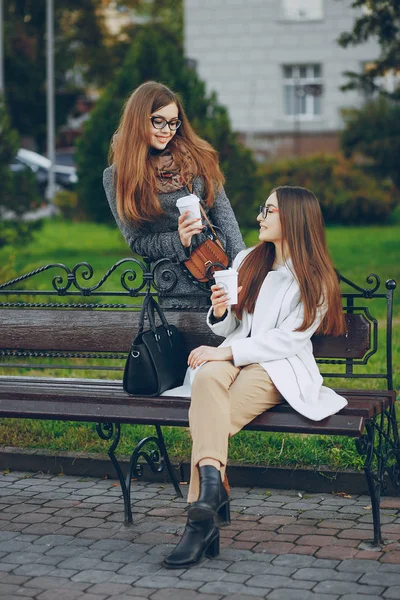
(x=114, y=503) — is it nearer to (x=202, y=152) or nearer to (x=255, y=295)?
(x=255, y=295)

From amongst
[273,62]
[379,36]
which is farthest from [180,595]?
[273,62]

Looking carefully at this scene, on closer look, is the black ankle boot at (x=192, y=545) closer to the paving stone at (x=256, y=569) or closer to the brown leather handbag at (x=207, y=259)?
the paving stone at (x=256, y=569)

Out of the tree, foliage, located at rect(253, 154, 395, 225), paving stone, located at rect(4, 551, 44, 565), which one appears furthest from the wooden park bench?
foliage, located at rect(253, 154, 395, 225)

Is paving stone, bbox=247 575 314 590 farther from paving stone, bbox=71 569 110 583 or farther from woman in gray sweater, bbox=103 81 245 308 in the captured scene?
woman in gray sweater, bbox=103 81 245 308

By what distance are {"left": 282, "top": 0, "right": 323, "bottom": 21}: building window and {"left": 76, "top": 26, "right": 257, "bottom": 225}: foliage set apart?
20.0 metres

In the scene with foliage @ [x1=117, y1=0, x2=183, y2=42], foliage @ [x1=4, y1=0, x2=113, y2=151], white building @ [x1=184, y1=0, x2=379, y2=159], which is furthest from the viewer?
foliage @ [x1=117, y1=0, x2=183, y2=42]

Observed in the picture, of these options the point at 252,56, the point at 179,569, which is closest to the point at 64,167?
the point at 252,56

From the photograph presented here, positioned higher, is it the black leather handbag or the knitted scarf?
the knitted scarf

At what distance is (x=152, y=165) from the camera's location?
208 inches

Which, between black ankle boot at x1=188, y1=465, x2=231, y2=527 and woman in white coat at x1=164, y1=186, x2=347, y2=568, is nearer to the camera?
black ankle boot at x1=188, y1=465, x2=231, y2=527

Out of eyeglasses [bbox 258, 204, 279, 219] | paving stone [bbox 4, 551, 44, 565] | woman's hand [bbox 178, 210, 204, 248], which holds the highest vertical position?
eyeglasses [bbox 258, 204, 279, 219]

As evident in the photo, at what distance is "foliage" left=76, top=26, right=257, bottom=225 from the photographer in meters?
15.4

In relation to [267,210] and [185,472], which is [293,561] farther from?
[267,210]

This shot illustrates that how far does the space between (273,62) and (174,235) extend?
31.6 m
